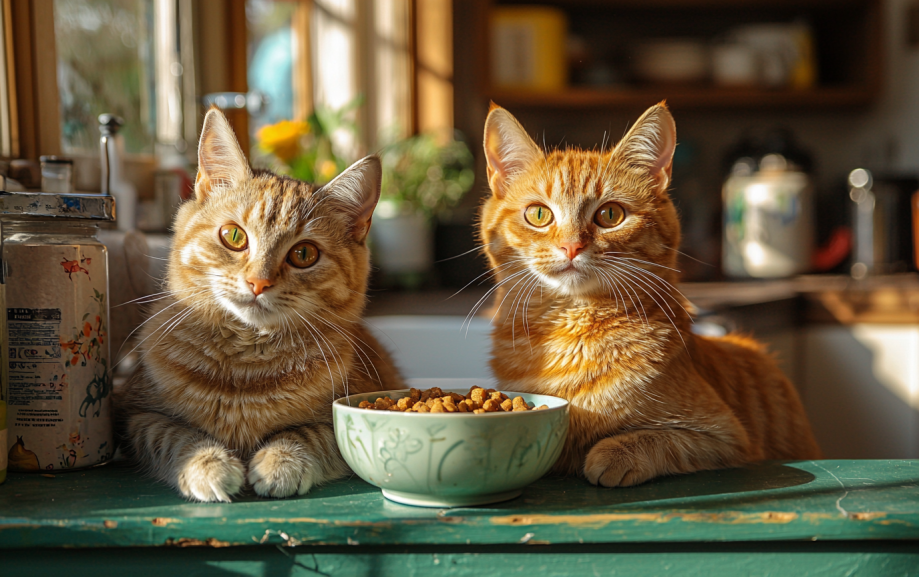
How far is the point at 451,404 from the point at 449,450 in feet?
0.25

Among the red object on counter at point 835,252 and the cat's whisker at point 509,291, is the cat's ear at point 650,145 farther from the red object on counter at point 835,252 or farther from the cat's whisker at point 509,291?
the red object on counter at point 835,252

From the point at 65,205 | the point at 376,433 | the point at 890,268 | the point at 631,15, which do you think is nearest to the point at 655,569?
the point at 376,433

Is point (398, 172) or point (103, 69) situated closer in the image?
point (103, 69)

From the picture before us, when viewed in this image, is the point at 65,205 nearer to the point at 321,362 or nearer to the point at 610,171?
the point at 321,362

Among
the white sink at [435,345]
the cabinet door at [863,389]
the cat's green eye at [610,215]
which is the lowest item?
the cabinet door at [863,389]

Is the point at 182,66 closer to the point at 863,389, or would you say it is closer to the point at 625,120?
the point at 625,120

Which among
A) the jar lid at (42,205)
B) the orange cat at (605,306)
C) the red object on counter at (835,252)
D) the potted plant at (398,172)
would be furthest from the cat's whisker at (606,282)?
the red object on counter at (835,252)

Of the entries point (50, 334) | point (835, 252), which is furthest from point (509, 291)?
point (835, 252)

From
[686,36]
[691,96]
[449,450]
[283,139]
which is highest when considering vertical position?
[686,36]

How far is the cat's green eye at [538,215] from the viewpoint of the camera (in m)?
0.96

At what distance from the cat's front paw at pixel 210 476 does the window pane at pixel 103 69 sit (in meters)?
1.08

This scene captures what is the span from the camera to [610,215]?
95 cm

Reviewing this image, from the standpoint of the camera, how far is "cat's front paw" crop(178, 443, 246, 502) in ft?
2.52

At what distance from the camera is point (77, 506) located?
29.7 inches
